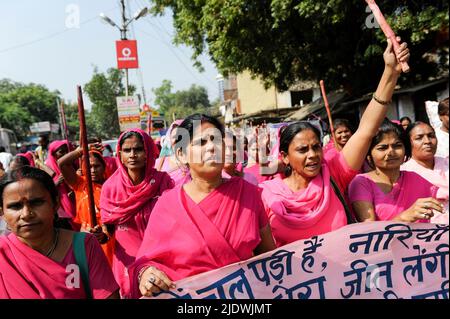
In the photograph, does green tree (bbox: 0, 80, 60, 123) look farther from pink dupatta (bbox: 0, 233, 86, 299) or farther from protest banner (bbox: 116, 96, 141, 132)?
pink dupatta (bbox: 0, 233, 86, 299)

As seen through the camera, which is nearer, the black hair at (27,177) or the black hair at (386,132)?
the black hair at (27,177)

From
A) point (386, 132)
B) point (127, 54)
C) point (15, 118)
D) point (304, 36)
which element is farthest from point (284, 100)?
point (15, 118)

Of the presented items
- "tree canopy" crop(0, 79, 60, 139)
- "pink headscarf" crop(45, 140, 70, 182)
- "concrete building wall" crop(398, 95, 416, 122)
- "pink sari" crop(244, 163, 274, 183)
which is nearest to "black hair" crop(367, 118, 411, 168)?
"pink sari" crop(244, 163, 274, 183)

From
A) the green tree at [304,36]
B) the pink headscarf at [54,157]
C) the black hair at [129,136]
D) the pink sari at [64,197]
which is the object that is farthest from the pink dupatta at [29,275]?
the green tree at [304,36]

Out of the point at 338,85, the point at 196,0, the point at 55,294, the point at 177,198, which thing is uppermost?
the point at 196,0

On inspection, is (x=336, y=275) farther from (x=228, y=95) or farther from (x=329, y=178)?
(x=228, y=95)

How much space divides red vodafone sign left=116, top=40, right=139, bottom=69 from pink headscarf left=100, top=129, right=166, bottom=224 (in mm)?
8734

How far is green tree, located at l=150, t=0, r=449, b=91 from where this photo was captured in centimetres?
894

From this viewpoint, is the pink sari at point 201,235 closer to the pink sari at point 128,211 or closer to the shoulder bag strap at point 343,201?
the shoulder bag strap at point 343,201

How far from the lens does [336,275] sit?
215cm

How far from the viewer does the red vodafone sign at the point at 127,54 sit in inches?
467

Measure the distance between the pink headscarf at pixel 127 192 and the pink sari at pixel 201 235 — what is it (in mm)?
1181
